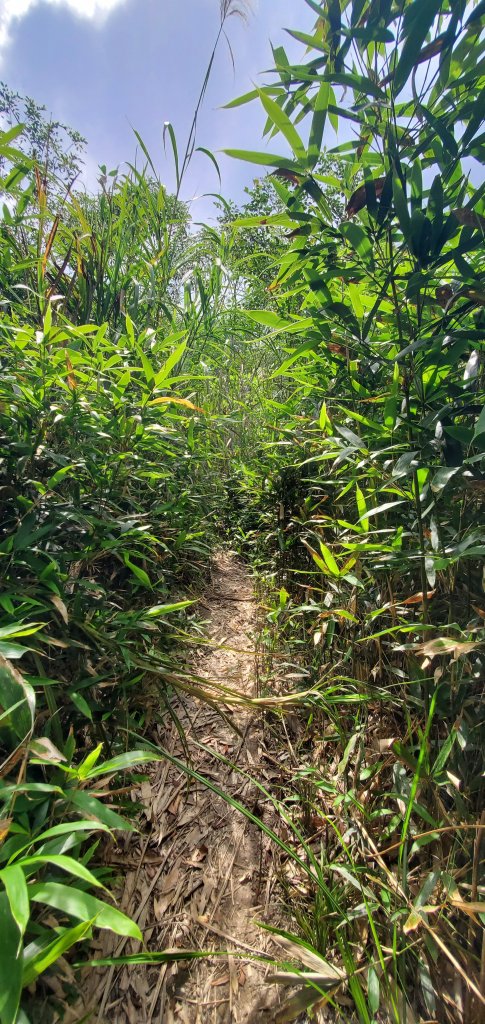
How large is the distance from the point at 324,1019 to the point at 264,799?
35cm

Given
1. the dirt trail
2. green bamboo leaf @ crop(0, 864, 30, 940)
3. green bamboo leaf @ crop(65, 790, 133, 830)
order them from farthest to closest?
the dirt trail → green bamboo leaf @ crop(65, 790, 133, 830) → green bamboo leaf @ crop(0, 864, 30, 940)

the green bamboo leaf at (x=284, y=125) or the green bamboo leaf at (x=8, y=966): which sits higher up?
the green bamboo leaf at (x=284, y=125)

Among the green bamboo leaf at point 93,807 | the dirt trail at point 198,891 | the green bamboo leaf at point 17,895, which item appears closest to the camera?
the green bamboo leaf at point 17,895

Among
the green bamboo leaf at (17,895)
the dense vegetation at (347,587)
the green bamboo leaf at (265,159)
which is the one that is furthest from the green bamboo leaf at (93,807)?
the green bamboo leaf at (265,159)

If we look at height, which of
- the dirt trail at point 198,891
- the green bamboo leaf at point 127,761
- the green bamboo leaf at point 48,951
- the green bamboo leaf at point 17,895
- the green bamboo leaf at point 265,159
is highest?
the green bamboo leaf at point 265,159

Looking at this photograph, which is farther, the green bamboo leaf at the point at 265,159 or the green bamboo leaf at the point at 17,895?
the green bamboo leaf at the point at 265,159

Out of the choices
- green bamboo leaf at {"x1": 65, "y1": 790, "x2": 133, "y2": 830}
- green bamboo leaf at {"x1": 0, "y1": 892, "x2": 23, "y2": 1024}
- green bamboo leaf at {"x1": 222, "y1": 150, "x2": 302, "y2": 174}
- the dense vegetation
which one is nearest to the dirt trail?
the dense vegetation

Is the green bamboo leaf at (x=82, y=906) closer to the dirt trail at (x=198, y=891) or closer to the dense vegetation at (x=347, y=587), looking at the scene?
the dense vegetation at (x=347, y=587)

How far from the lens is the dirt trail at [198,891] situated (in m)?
0.61

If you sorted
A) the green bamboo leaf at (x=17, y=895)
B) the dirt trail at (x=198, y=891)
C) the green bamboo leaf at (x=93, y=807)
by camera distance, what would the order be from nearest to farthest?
the green bamboo leaf at (x=17, y=895)
the green bamboo leaf at (x=93, y=807)
the dirt trail at (x=198, y=891)

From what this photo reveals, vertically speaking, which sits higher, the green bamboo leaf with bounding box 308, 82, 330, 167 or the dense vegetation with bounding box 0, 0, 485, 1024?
the green bamboo leaf with bounding box 308, 82, 330, 167

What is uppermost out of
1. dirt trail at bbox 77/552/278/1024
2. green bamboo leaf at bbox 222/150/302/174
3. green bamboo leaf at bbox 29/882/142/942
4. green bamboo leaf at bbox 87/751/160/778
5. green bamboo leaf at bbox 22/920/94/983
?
green bamboo leaf at bbox 222/150/302/174

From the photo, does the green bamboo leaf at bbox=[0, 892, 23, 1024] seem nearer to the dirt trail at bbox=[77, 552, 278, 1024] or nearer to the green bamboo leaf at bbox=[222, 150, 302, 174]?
the dirt trail at bbox=[77, 552, 278, 1024]

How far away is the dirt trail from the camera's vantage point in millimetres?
615
